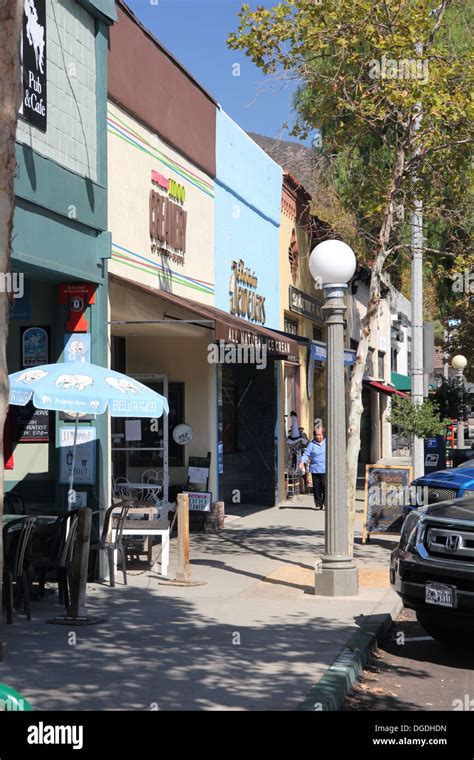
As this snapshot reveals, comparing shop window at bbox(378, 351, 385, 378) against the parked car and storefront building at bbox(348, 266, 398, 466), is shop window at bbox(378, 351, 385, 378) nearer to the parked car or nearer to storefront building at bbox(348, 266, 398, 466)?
storefront building at bbox(348, 266, 398, 466)

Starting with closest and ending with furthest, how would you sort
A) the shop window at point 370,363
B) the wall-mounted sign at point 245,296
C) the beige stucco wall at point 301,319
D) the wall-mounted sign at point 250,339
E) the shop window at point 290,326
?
the wall-mounted sign at point 250,339, the wall-mounted sign at point 245,296, the beige stucco wall at point 301,319, the shop window at point 290,326, the shop window at point 370,363

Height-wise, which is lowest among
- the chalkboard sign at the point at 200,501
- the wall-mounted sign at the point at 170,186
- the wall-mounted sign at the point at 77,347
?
the chalkboard sign at the point at 200,501

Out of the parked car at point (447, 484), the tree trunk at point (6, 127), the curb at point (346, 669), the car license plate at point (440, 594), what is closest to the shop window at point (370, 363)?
the parked car at point (447, 484)

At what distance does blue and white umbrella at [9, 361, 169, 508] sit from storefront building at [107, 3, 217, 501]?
2.25m

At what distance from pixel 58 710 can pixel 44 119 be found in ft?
22.1

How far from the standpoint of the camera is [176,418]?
1806 cm

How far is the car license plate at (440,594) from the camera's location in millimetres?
8180

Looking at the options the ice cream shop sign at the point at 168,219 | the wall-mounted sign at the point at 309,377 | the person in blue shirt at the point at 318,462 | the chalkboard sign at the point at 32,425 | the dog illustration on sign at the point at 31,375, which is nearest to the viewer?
Result: the dog illustration on sign at the point at 31,375

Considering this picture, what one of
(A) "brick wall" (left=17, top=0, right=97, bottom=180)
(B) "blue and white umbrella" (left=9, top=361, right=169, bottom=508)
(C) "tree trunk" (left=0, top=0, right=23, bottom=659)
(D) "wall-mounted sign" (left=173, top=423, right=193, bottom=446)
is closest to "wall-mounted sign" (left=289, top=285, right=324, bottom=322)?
(D) "wall-mounted sign" (left=173, top=423, right=193, bottom=446)

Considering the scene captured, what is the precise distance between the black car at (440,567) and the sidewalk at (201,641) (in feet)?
2.44

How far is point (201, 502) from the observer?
1727 cm

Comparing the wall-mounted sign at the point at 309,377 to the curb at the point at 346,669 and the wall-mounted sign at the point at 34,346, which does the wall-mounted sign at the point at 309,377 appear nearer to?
the wall-mounted sign at the point at 34,346

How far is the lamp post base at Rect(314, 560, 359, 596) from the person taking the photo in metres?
11.1
